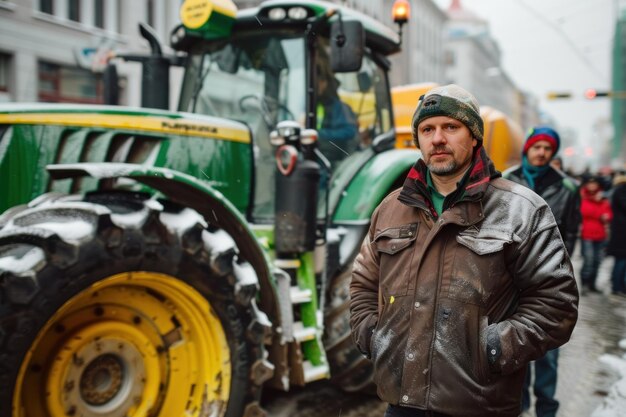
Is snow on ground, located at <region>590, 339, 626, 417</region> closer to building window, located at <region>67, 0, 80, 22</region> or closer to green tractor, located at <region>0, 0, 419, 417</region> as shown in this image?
green tractor, located at <region>0, 0, 419, 417</region>

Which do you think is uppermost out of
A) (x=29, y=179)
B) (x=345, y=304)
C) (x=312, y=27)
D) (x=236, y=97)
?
(x=312, y=27)

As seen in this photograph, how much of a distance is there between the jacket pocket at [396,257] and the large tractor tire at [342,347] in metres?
1.92

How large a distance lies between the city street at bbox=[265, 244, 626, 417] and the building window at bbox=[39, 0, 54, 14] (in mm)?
13945

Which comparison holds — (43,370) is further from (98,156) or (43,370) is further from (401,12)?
(401,12)

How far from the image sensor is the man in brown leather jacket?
1.99 meters

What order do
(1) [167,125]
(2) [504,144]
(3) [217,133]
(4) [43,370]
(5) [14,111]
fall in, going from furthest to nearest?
(2) [504,144], (3) [217,133], (1) [167,125], (5) [14,111], (4) [43,370]

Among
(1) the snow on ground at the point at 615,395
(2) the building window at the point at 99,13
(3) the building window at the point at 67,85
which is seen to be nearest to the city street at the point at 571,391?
(1) the snow on ground at the point at 615,395

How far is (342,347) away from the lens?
419 centimetres

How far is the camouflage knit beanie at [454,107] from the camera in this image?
214cm

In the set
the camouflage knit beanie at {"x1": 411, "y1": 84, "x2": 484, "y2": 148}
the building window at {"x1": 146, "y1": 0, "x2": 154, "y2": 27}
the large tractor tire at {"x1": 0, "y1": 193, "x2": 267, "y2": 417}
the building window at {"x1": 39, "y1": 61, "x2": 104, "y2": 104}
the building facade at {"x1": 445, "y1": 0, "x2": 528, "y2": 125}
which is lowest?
the large tractor tire at {"x1": 0, "y1": 193, "x2": 267, "y2": 417}

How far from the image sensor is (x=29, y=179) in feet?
10.1

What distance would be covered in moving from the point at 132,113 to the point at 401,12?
2.43 metres

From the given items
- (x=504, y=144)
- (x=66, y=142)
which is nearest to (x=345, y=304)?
(x=66, y=142)

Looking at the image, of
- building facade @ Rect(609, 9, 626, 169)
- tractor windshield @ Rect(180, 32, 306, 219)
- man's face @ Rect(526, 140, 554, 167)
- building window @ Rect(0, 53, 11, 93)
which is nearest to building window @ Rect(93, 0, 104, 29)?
building window @ Rect(0, 53, 11, 93)
